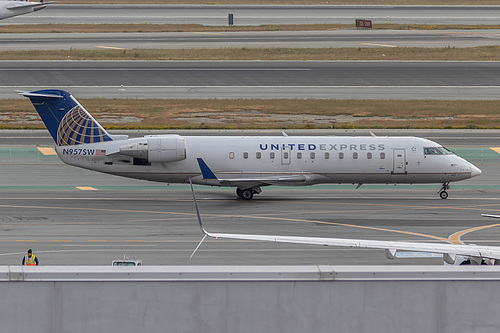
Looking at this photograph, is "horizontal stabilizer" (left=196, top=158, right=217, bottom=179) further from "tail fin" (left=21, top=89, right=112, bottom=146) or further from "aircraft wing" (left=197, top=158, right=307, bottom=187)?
"tail fin" (left=21, top=89, right=112, bottom=146)

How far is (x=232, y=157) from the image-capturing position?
43.0m

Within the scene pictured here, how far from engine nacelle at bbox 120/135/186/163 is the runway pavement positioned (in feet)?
8.62

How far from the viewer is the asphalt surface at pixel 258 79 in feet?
260

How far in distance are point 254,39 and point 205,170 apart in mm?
Result: 71596

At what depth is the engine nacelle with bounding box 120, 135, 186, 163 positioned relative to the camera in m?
42.2

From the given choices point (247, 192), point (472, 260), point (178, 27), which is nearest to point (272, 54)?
point (178, 27)

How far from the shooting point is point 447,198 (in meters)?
45.0

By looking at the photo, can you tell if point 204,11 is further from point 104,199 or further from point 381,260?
point 381,260

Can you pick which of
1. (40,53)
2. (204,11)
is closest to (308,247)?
(40,53)

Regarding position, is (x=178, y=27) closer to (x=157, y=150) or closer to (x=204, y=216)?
(x=157, y=150)

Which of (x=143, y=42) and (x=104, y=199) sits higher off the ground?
(x=143, y=42)

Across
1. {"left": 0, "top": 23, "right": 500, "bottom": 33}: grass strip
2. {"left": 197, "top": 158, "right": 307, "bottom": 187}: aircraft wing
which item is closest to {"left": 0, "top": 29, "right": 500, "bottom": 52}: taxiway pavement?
{"left": 0, "top": 23, "right": 500, "bottom": 33}: grass strip
